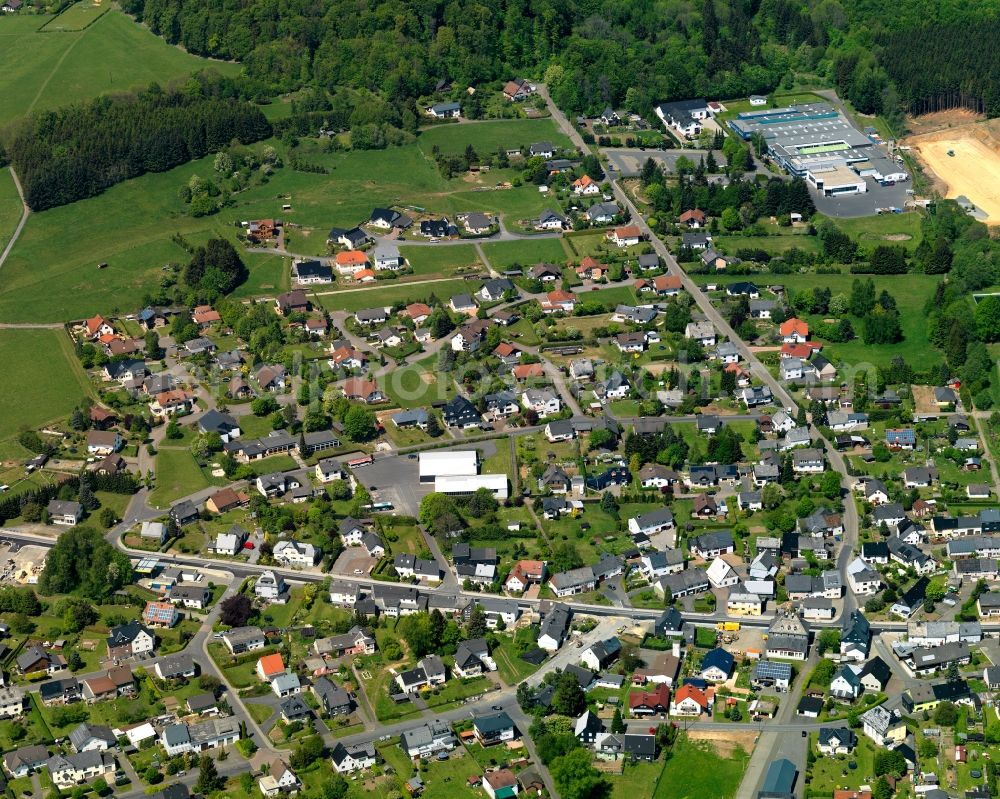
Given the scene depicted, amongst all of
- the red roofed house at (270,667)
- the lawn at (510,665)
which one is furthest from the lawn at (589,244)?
the red roofed house at (270,667)

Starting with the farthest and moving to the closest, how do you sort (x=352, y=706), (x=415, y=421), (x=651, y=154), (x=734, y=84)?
(x=734, y=84) < (x=651, y=154) < (x=415, y=421) < (x=352, y=706)

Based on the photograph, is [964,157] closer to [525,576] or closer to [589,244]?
[589,244]

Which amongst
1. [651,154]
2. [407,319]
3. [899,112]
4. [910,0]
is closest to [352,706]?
[407,319]

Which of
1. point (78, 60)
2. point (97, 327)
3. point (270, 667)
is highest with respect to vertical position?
point (270, 667)

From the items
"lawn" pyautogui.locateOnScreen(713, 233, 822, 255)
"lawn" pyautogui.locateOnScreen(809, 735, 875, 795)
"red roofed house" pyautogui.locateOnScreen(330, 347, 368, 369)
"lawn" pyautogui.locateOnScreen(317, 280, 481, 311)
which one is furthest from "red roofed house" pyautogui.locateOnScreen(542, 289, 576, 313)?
"lawn" pyautogui.locateOnScreen(809, 735, 875, 795)

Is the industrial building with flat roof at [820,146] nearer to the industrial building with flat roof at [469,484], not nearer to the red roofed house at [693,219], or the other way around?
the red roofed house at [693,219]

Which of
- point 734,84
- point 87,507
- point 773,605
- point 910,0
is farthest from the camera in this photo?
point 910,0

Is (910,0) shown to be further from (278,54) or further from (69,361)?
(69,361)

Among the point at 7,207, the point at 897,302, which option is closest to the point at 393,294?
the point at 897,302
